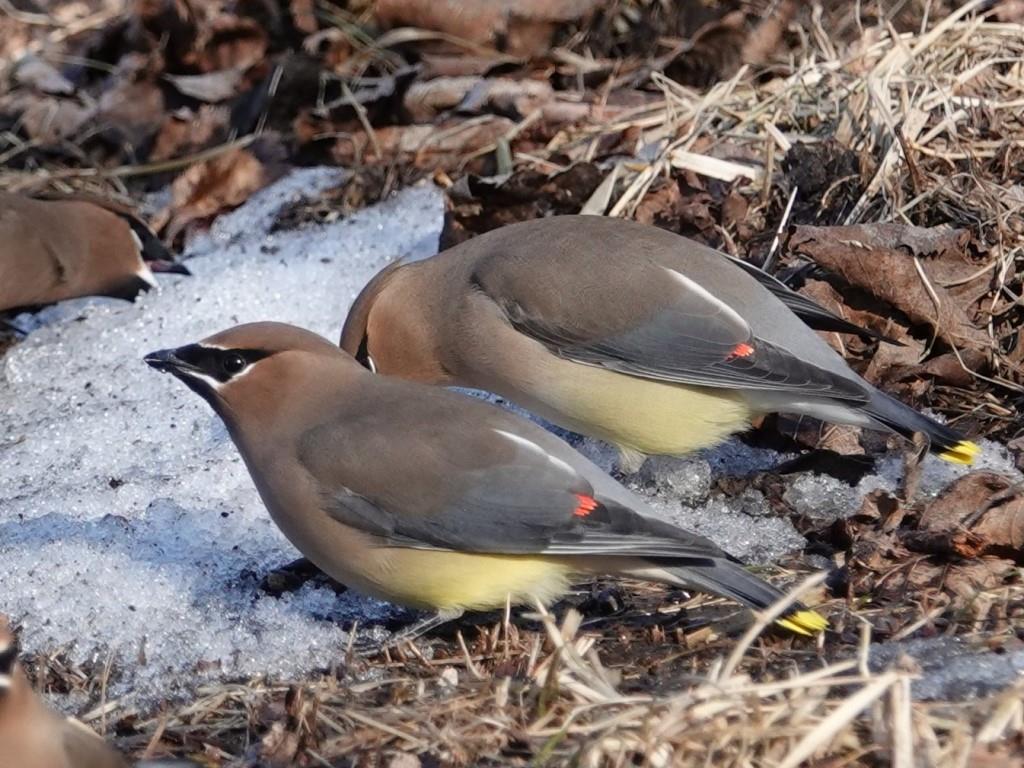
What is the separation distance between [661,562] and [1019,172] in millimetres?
2186

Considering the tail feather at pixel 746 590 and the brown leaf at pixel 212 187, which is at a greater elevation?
the tail feather at pixel 746 590

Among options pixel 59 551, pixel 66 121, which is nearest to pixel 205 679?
pixel 59 551

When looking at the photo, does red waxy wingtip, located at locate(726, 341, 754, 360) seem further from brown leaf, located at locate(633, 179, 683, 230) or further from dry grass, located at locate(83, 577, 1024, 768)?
brown leaf, located at locate(633, 179, 683, 230)

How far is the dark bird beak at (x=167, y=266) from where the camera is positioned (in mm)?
5918

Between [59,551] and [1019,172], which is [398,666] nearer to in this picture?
[59,551]

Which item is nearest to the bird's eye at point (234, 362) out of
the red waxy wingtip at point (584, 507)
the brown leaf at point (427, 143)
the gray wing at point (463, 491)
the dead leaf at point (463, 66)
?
the gray wing at point (463, 491)

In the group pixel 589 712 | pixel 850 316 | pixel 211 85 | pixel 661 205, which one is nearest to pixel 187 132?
pixel 211 85

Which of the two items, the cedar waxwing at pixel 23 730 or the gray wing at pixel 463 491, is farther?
the gray wing at pixel 463 491

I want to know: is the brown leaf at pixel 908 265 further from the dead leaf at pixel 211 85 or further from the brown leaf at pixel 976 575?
the dead leaf at pixel 211 85

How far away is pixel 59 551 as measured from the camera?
4047mm

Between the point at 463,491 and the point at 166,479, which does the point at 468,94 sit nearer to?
the point at 166,479

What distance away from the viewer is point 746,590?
3.46 metres

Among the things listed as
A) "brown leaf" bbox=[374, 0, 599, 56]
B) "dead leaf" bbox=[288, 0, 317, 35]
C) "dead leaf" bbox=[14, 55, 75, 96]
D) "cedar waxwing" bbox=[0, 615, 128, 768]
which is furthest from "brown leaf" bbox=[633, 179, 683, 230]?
"dead leaf" bbox=[14, 55, 75, 96]

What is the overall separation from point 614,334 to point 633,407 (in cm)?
22
